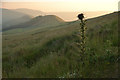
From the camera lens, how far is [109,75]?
3.90m

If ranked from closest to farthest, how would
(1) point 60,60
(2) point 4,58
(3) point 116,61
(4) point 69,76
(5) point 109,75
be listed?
1. (5) point 109,75
2. (4) point 69,76
3. (3) point 116,61
4. (1) point 60,60
5. (2) point 4,58

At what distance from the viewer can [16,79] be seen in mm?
5355

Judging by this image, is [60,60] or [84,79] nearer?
[84,79]

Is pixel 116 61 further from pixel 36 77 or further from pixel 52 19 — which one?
pixel 52 19

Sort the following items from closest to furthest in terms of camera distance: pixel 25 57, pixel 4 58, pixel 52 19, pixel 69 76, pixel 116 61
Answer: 1. pixel 69 76
2. pixel 116 61
3. pixel 25 57
4. pixel 4 58
5. pixel 52 19

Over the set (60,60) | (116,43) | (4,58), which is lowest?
(4,58)

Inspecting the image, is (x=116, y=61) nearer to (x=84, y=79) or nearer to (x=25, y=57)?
(x=84, y=79)

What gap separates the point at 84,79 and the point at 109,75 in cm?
69

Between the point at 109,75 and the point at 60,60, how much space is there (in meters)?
2.81

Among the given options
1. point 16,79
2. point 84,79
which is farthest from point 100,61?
point 16,79

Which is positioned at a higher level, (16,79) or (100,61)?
(100,61)

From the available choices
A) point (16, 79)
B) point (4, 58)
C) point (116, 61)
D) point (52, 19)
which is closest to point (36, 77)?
point (16, 79)

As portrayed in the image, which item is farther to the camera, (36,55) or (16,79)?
(36,55)

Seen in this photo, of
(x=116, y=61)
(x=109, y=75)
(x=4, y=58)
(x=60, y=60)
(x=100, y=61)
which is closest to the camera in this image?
(x=109, y=75)
